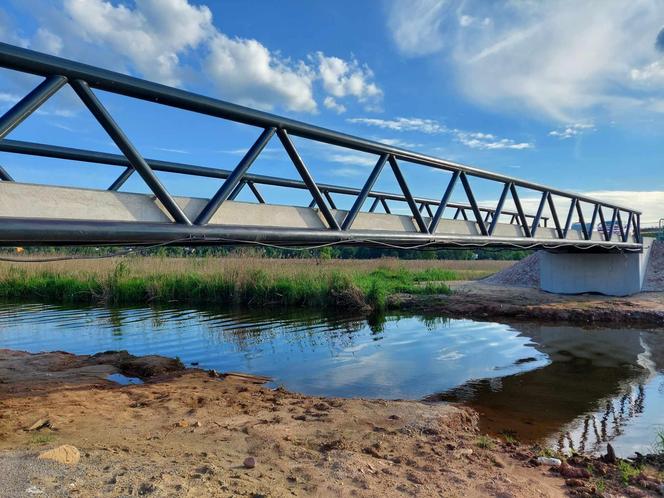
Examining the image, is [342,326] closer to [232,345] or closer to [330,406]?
[232,345]

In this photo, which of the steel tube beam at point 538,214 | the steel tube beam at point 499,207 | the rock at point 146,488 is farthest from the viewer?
the steel tube beam at point 538,214

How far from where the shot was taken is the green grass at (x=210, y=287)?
68.3 feet

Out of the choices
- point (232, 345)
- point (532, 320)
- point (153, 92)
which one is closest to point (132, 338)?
point (232, 345)

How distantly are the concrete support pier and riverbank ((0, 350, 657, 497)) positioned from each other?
57.0ft

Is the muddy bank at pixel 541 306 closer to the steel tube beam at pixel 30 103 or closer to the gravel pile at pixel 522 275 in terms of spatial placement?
the gravel pile at pixel 522 275

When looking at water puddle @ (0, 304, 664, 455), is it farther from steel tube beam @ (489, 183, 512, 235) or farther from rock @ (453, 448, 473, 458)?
steel tube beam @ (489, 183, 512, 235)

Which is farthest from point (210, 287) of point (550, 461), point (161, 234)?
point (550, 461)

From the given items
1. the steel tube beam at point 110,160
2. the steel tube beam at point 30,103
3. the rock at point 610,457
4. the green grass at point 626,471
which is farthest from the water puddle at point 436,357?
the steel tube beam at point 30,103

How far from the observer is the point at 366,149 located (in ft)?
24.3

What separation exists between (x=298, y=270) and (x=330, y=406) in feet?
54.4

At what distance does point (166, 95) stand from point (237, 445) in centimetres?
369

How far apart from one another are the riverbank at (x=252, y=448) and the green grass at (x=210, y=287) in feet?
42.8

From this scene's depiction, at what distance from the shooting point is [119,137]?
14.8ft

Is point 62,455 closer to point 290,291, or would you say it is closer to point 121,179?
point 121,179
